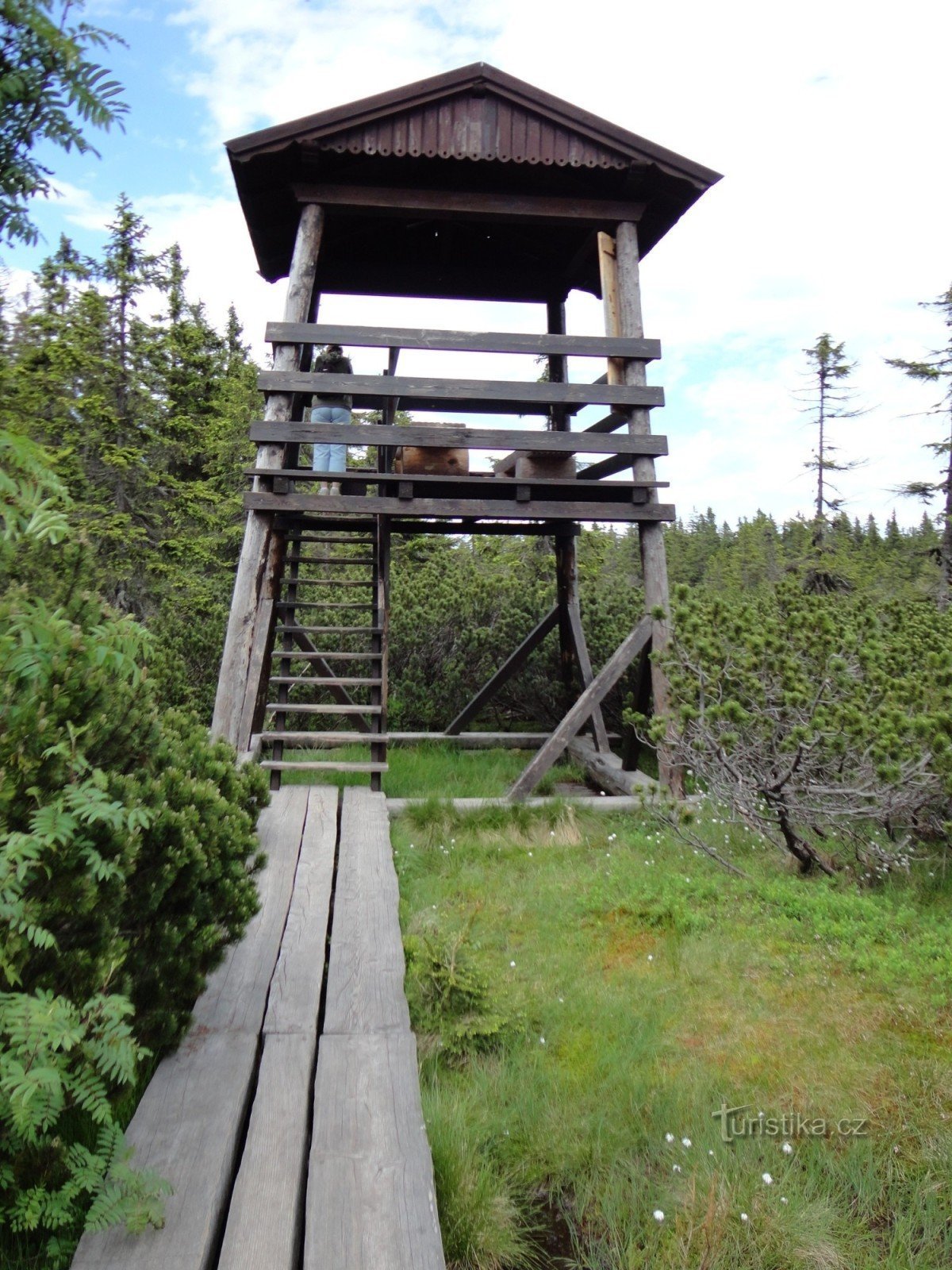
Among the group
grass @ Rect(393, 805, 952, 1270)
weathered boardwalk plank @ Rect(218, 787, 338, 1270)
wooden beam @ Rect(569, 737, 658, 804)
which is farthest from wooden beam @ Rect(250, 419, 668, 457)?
weathered boardwalk plank @ Rect(218, 787, 338, 1270)

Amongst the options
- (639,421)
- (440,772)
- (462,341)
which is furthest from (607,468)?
(440,772)

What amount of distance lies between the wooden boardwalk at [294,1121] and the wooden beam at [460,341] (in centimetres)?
501

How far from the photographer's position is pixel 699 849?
584cm

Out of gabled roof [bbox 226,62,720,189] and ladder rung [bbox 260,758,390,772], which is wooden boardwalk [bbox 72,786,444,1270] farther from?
gabled roof [bbox 226,62,720,189]

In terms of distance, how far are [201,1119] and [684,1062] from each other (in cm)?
184

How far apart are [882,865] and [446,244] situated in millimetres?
7080

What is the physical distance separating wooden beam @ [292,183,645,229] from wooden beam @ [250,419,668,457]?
1.92 metres

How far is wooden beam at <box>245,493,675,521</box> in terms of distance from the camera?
7273mm

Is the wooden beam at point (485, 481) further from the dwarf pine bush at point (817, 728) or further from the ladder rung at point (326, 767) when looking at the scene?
the ladder rung at point (326, 767)

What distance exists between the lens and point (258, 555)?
23.6 ft

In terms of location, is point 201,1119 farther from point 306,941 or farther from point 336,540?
point 336,540

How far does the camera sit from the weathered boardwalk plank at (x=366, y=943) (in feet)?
9.61

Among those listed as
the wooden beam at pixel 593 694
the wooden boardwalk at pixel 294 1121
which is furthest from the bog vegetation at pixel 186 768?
the wooden beam at pixel 593 694

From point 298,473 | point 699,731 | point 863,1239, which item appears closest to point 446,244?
point 298,473
